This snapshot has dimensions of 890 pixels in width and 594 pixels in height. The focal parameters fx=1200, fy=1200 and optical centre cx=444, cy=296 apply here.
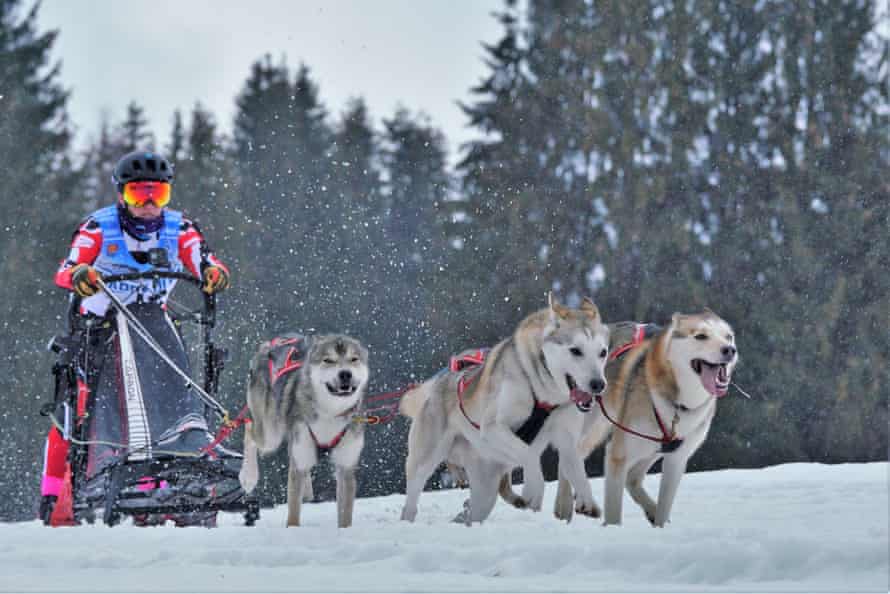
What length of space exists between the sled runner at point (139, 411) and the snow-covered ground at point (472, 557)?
26 cm

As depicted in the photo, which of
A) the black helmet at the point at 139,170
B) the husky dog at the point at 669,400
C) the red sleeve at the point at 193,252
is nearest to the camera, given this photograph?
the husky dog at the point at 669,400

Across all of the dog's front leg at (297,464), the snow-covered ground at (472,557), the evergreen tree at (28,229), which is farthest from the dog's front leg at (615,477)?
the evergreen tree at (28,229)

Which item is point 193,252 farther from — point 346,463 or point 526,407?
point 526,407

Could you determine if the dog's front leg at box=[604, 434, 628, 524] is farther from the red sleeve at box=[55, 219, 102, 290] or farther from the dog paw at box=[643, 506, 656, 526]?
the red sleeve at box=[55, 219, 102, 290]

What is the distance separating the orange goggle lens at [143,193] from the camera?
20.2ft

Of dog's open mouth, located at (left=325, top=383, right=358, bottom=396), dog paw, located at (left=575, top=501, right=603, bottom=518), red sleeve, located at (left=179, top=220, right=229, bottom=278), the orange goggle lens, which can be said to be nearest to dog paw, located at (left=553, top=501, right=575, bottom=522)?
dog paw, located at (left=575, top=501, right=603, bottom=518)

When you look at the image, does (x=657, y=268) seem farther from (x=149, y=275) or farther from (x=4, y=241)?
(x=4, y=241)

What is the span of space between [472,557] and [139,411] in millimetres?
2617

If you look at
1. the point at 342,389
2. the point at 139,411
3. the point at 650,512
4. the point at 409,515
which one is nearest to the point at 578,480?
the point at 650,512

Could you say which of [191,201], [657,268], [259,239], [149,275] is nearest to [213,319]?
[149,275]

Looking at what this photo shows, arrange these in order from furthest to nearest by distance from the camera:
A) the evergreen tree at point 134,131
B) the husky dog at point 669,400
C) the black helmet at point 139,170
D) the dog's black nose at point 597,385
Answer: the evergreen tree at point 134,131, the black helmet at point 139,170, the husky dog at point 669,400, the dog's black nose at point 597,385

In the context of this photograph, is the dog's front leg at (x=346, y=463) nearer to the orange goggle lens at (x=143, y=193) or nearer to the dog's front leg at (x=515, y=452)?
the dog's front leg at (x=515, y=452)

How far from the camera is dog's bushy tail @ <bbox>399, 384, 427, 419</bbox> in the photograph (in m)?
6.02

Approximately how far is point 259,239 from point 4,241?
4.02 meters
